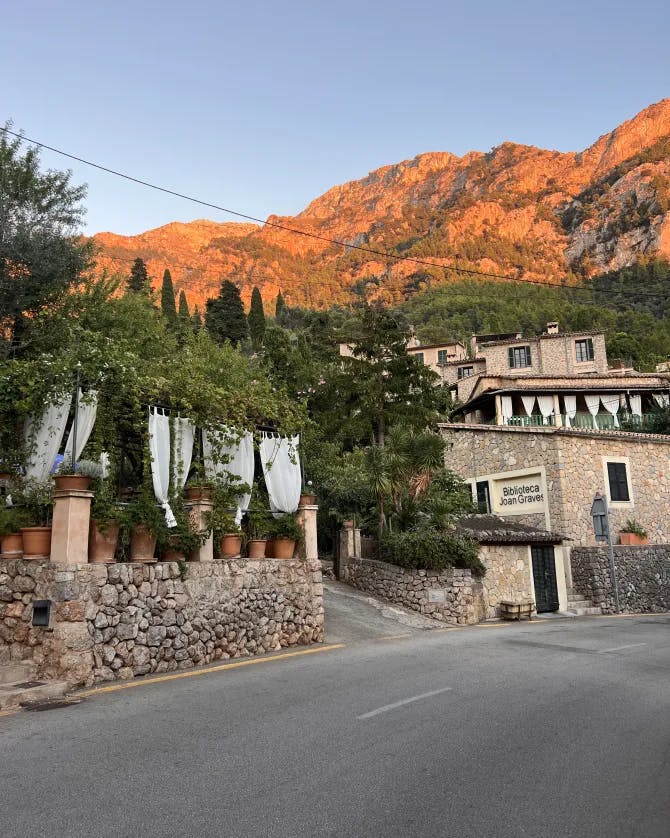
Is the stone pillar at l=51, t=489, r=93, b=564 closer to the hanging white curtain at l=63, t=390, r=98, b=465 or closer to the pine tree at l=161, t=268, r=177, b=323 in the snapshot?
the hanging white curtain at l=63, t=390, r=98, b=465

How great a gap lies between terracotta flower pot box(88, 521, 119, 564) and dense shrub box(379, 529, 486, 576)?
1094 centimetres

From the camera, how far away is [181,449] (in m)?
12.8

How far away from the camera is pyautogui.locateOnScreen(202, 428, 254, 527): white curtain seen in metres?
13.4

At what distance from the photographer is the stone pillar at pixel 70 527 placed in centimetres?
1008

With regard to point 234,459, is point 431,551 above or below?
below

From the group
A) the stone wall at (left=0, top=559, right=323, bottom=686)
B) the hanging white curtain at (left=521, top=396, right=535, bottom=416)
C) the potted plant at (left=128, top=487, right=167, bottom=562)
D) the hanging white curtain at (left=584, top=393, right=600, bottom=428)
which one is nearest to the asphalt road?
the stone wall at (left=0, top=559, right=323, bottom=686)

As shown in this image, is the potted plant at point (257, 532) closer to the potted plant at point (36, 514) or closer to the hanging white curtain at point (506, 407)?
the potted plant at point (36, 514)

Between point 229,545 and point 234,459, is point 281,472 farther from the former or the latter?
point 229,545

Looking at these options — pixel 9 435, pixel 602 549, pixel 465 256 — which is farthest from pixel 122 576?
pixel 465 256

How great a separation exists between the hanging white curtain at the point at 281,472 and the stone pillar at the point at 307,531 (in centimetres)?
23

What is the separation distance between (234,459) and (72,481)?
13.3 ft

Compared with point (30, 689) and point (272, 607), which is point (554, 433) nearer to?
point (272, 607)

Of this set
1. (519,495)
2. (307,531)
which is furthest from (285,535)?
(519,495)

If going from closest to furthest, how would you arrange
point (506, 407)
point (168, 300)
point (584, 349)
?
point (506, 407)
point (584, 349)
point (168, 300)
